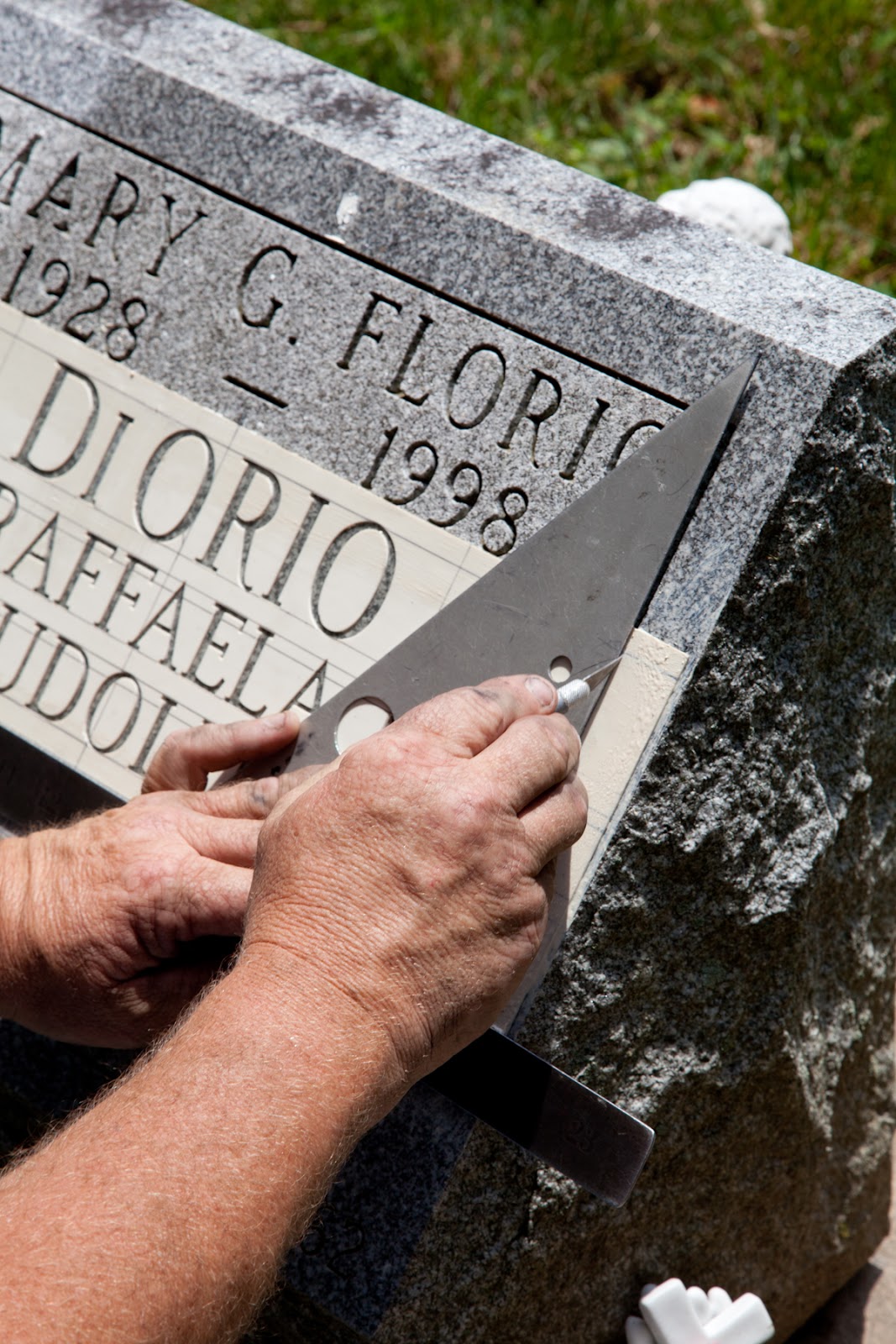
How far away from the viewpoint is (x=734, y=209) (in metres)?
2.62

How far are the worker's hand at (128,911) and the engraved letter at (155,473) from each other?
59 cm

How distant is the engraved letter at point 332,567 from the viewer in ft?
6.81

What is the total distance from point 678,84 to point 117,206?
258cm

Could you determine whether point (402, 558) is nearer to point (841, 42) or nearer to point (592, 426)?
point (592, 426)

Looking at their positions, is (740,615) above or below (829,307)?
below

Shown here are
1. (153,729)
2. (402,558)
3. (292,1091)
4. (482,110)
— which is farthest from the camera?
(482,110)

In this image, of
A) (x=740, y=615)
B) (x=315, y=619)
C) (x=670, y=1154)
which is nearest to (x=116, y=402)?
(x=315, y=619)

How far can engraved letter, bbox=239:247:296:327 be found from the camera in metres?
2.21

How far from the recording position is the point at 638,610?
1860mm

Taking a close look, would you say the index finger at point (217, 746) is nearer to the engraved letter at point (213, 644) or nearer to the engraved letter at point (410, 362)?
the engraved letter at point (213, 644)

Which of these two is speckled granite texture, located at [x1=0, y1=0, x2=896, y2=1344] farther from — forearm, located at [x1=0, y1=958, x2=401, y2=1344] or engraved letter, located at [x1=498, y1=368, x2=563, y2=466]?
forearm, located at [x1=0, y1=958, x2=401, y2=1344]

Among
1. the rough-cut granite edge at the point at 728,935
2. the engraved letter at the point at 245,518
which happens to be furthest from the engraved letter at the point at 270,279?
the rough-cut granite edge at the point at 728,935

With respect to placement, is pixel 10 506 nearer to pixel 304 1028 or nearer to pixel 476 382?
pixel 476 382

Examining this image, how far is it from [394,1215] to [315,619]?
1054 millimetres
